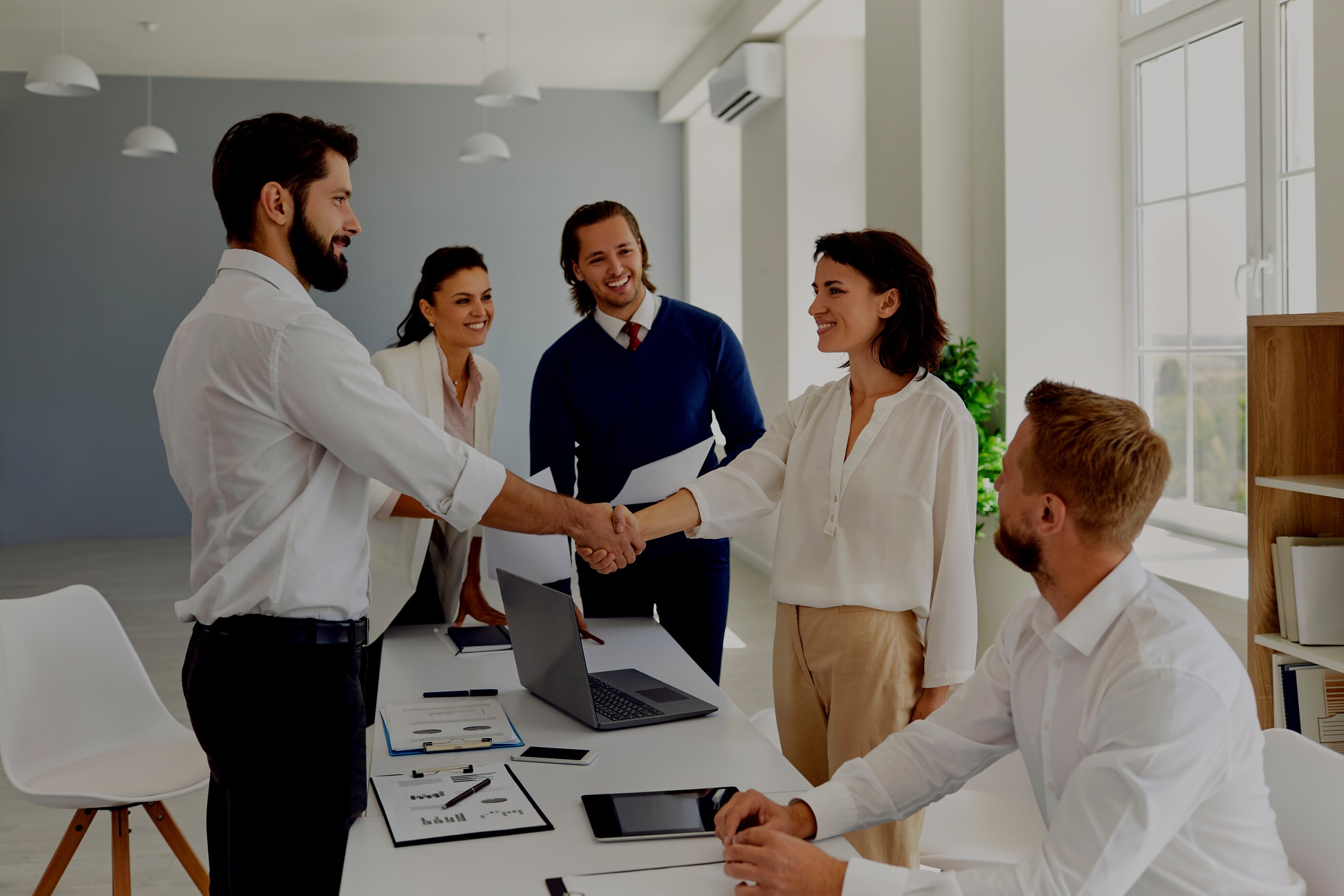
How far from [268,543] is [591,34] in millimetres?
7008

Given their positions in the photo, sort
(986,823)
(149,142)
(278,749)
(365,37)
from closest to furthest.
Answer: (278,749)
(986,823)
(149,142)
(365,37)

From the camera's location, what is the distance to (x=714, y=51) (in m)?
7.73

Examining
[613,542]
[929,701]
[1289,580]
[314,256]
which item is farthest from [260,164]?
[1289,580]

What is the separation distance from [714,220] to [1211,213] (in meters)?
6.20

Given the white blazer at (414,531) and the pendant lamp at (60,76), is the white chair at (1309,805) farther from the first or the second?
the pendant lamp at (60,76)

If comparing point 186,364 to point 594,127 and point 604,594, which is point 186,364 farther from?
point 594,127

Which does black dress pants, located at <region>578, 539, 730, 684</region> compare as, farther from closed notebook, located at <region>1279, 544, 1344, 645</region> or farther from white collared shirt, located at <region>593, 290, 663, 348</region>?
closed notebook, located at <region>1279, 544, 1344, 645</region>

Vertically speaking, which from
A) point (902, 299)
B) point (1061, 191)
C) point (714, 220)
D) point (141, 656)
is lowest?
point (141, 656)

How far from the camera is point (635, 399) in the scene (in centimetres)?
278

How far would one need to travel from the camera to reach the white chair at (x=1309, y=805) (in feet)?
4.40

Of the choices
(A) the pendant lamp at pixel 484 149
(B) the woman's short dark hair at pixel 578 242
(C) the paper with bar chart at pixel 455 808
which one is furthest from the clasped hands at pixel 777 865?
(A) the pendant lamp at pixel 484 149

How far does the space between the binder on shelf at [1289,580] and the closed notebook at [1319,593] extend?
10mm

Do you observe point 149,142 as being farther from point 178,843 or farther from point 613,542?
point 613,542

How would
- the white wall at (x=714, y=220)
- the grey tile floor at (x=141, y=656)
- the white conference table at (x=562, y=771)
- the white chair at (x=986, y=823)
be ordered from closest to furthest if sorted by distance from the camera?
the white conference table at (x=562, y=771) < the white chair at (x=986, y=823) < the grey tile floor at (x=141, y=656) < the white wall at (x=714, y=220)
